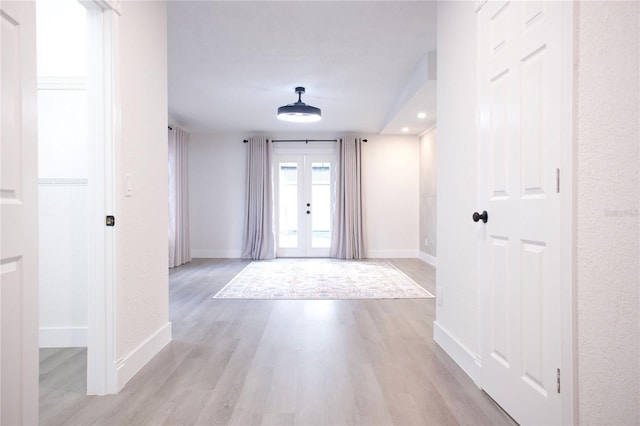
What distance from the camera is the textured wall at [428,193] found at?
636 cm

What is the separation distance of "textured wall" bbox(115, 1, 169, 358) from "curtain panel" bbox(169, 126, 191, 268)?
3.78 metres

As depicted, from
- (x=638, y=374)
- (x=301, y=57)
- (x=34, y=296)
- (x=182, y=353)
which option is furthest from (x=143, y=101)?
(x=638, y=374)

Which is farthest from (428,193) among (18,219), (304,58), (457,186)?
(18,219)

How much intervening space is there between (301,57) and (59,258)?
269 centimetres

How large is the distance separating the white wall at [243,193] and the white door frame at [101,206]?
17.9ft

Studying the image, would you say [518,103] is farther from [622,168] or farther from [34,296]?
[34,296]

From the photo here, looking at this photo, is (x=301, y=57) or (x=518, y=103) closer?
(x=518, y=103)

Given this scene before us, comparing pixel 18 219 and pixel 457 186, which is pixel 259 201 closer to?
pixel 457 186

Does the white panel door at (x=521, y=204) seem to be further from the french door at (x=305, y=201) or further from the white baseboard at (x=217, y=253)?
the white baseboard at (x=217, y=253)

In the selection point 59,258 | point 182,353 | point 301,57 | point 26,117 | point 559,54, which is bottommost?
point 182,353

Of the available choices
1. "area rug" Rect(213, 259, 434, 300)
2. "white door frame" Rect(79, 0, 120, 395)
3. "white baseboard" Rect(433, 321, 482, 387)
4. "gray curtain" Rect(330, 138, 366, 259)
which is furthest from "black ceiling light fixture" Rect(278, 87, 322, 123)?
"white baseboard" Rect(433, 321, 482, 387)

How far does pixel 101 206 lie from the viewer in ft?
6.08

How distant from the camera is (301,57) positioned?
3752 millimetres

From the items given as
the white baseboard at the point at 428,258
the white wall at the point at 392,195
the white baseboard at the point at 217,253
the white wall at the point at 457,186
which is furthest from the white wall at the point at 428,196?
the white wall at the point at 457,186
